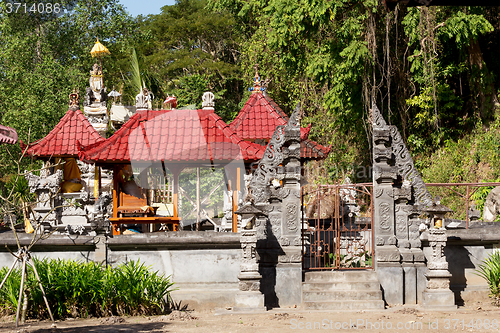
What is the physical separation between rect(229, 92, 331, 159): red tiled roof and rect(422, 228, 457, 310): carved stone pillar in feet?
17.3

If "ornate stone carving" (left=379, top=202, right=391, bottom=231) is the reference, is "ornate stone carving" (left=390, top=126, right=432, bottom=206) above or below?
above

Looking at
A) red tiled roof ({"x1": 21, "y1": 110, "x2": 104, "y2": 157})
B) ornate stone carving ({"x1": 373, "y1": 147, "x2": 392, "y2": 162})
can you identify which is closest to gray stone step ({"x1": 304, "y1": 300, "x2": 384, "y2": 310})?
ornate stone carving ({"x1": 373, "y1": 147, "x2": 392, "y2": 162})

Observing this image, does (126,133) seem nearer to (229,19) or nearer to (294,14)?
(294,14)

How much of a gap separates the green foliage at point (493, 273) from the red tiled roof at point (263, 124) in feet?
18.4

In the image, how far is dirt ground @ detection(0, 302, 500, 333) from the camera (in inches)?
327

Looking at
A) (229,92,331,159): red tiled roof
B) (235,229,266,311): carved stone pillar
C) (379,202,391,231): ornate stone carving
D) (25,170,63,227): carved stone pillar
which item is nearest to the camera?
(235,229,266,311): carved stone pillar

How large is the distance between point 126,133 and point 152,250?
3.72m

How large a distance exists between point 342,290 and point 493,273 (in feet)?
9.79

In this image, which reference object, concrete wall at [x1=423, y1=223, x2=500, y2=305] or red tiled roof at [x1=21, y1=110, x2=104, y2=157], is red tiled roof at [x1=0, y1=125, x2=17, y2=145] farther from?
concrete wall at [x1=423, y1=223, x2=500, y2=305]

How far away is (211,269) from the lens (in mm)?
10195

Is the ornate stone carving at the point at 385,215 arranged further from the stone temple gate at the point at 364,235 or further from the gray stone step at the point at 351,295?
the gray stone step at the point at 351,295

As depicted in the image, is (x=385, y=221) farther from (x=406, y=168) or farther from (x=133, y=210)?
(x=133, y=210)

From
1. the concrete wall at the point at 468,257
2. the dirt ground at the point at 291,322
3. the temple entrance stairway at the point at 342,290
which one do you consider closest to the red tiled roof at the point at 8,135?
the dirt ground at the point at 291,322

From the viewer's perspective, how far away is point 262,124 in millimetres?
15430
